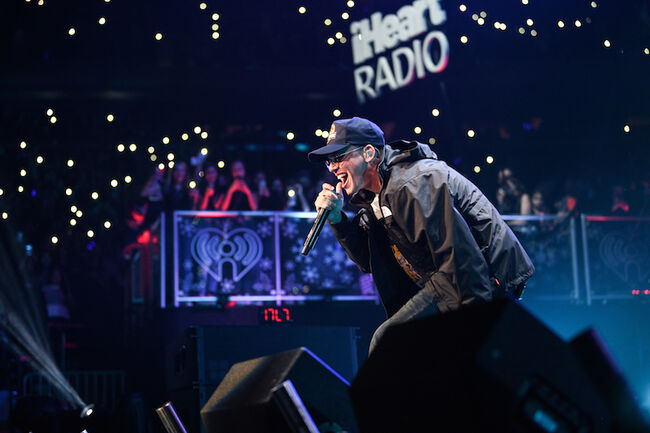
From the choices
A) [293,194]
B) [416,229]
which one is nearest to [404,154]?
[416,229]

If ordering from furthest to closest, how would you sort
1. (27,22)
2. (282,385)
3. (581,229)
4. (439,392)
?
1. (27,22)
2. (581,229)
3. (282,385)
4. (439,392)

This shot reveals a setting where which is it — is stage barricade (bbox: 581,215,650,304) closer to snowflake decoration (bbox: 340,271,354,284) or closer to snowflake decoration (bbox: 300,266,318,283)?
snowflake decoration (bbox: 340,271,354,284)

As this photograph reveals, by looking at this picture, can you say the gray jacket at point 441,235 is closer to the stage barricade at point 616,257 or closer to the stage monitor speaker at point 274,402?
the stage monitor speaker at point 274,402

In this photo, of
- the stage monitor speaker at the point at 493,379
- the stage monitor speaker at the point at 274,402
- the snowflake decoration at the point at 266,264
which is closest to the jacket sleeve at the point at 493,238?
the stage monitor speaker at the point at 274,402

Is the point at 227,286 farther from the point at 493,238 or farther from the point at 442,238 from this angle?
the point at 442,238

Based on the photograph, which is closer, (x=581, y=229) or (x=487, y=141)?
(x=581, y=229)

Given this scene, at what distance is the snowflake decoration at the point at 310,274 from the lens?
25.6 feet

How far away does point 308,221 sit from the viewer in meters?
7.86

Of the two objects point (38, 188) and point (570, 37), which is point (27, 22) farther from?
point (570, 37)

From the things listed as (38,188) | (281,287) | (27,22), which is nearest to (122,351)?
(38,188)

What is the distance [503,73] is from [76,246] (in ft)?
20.8

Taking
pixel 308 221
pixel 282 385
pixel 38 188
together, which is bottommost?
pixel 282 385

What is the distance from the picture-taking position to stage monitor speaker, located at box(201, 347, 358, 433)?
89.7 inches

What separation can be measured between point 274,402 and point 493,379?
912mm
